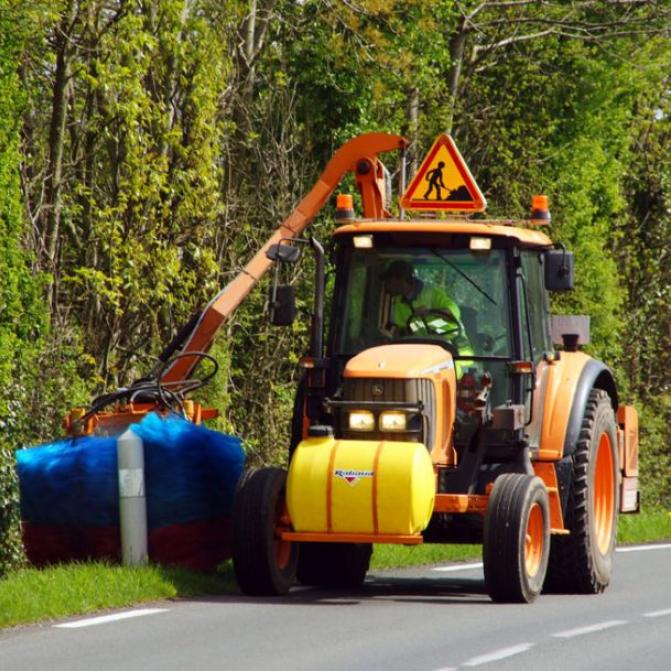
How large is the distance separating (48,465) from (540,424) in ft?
11.6

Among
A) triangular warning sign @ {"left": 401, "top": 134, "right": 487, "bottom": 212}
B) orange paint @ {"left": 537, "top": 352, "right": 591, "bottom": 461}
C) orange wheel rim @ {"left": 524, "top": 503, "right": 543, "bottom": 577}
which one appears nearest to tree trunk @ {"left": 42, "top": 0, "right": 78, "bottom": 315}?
triangular warning sign @ {"left": 401, "top": 134, "right": 487, "bottom": 212}

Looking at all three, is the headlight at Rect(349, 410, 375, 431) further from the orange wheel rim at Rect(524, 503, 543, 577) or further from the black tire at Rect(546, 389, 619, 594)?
the black tire at Rect(546, 389, 619, 594)

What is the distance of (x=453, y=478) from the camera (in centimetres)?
1397

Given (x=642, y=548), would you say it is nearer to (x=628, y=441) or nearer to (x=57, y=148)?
(x=628, y=441)

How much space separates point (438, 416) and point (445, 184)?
284 centimetres

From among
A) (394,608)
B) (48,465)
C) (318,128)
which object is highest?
(318,128)

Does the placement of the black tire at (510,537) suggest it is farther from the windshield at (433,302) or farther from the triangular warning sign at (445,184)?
the triangular warning sign at (445,184)

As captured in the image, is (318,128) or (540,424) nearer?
(540,424)

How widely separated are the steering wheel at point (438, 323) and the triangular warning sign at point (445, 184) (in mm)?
1506

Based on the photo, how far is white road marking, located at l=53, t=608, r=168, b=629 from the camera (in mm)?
11789

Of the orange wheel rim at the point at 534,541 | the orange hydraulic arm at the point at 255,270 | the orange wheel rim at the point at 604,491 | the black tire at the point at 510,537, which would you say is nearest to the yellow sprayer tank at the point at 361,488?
the black tire at the point at 510,537

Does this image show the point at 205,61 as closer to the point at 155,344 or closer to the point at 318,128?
the point at 155,344

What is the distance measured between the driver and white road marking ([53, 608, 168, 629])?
287 centimetres

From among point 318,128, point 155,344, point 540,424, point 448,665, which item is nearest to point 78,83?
point 155,344
